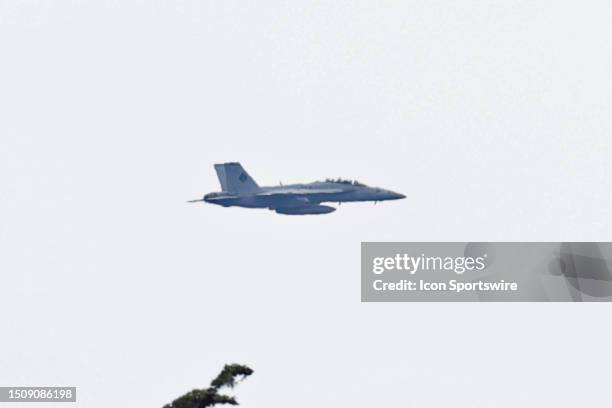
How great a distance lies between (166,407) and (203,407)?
2.37 m

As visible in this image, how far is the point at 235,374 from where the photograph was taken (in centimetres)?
14900

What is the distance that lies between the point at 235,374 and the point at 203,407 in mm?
2842

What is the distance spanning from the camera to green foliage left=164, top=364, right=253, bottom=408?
486ft

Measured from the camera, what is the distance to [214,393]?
148500mm

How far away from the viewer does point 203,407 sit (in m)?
148

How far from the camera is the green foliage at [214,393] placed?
14800 centimetres

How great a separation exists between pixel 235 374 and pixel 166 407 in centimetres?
466

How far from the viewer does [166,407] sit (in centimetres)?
14888
